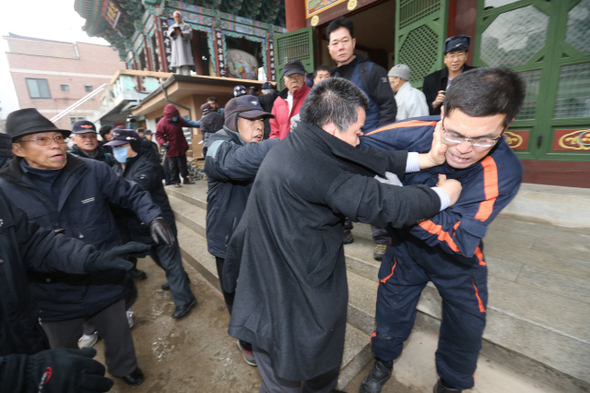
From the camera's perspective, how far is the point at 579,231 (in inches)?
123

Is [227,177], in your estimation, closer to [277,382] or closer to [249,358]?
[277,382]

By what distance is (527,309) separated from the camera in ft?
6.36

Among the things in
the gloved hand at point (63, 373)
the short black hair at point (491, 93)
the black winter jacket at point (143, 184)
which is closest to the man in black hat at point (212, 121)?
the black winter jacket at point (143, 184)

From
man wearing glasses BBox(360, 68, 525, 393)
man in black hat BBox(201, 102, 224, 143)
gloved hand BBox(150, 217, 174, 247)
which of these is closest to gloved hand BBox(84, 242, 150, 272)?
gloved hand BBox(150, 217, 174, 247)

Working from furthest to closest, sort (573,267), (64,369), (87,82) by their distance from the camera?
(87,82)
(573,267)
(64,369)

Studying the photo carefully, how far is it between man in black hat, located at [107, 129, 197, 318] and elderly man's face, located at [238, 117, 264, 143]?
1537 millimetres

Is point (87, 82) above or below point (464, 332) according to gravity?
above

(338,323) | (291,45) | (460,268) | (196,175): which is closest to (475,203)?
(460,268)

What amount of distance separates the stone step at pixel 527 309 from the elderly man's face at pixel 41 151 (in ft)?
8.36

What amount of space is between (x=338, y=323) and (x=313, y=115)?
3.37 feet

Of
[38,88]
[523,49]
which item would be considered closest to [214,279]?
[523,49]

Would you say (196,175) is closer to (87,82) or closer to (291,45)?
(291,45)

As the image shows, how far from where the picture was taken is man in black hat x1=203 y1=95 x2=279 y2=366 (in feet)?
5.75

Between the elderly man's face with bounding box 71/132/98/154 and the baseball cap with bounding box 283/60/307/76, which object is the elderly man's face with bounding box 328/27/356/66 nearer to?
the baseball cap with bounding box 283/60/307/76
